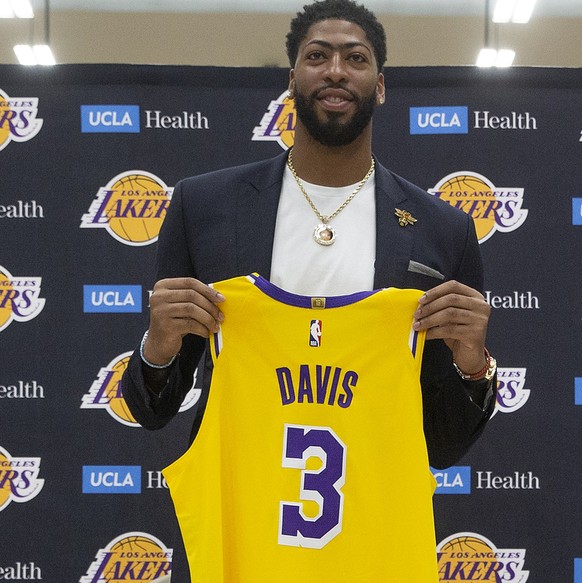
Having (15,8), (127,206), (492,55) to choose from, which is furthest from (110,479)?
(492,55)

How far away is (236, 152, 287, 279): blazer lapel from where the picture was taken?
1348 millimetres

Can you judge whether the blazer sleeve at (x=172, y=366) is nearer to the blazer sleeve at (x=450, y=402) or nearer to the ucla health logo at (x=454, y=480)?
the blazer sleeve at (x=450, y=402)

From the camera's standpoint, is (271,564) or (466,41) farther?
(466,41)

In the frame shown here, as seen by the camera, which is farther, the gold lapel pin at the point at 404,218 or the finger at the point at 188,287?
the gold lapel pin at the point at 404,218

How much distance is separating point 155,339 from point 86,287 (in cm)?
131

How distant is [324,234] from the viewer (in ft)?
4.44

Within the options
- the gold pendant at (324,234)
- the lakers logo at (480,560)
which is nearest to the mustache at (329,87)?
the gold pendant at (324,234)

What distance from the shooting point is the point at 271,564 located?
4.00 ft

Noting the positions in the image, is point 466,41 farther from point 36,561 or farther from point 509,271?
point 36,561

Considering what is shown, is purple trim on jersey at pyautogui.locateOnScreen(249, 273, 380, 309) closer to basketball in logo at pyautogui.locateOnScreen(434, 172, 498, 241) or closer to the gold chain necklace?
the gold chain necklace

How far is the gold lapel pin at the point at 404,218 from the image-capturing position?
1384 millimetres

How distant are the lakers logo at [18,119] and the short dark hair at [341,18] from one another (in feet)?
4.34

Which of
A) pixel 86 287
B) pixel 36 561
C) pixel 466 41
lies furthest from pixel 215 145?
pixel 466 41

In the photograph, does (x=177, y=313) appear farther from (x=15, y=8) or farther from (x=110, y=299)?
(x=15, y=8)
